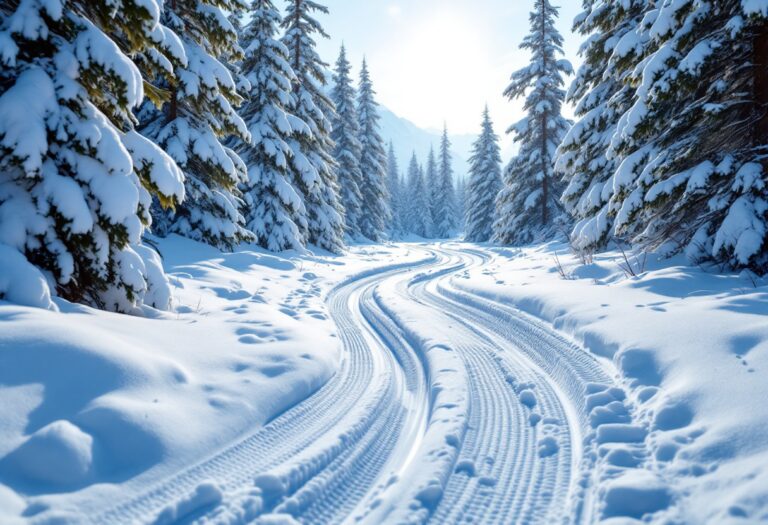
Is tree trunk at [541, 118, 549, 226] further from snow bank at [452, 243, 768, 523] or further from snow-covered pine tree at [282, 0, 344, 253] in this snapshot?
snow bank at [452, 243, 768, 523]

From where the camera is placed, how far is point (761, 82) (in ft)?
22.0

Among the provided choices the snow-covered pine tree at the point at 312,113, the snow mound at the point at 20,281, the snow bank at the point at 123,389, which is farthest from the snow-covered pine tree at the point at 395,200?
the snow mound at the point at 20,281

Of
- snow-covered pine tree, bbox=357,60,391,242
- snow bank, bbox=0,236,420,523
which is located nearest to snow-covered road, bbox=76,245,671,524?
snow bank, bbox=0,236,420,523

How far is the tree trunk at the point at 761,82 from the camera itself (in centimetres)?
659

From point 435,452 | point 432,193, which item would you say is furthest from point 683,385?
point 432,193

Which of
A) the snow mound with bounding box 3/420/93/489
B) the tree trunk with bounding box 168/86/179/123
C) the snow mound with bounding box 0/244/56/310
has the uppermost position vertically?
the tree trunk with bounding box 168/86/179/123

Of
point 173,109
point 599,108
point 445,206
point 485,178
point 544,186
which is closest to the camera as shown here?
point 173,109

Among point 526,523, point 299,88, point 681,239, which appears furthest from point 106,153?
point 299,88

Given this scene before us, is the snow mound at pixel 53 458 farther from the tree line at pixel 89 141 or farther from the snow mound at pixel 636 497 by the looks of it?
the snow mound at pixel 636 497

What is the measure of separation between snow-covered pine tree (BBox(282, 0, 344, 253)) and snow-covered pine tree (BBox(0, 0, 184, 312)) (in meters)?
13.3

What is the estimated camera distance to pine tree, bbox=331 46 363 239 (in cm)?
2922

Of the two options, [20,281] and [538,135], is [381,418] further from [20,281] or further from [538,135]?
[538,135]

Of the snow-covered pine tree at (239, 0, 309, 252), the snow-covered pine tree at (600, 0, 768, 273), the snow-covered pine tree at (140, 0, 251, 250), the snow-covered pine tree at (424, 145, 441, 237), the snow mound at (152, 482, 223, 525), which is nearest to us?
the snow mound at (152, 482, 223, 525)

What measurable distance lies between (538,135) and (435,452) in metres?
22.9
